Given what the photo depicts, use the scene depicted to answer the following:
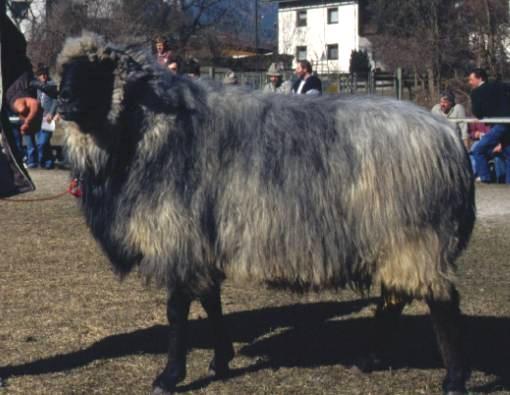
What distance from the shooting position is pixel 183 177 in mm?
5438

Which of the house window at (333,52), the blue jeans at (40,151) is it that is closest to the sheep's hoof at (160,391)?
the blue jeans at (40,151)

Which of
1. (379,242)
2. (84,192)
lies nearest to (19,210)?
(84,192)

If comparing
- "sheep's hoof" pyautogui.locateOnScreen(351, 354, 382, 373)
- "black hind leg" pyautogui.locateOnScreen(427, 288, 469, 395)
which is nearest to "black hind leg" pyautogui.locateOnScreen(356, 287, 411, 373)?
"sheep's hoof" pyautogui.locateOnScreen(351, 354, 382, 373)

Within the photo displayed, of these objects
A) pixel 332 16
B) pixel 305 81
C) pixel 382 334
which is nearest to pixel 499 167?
pixel 305 81

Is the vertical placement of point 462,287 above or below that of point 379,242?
below

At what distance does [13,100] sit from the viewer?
5.61 meters

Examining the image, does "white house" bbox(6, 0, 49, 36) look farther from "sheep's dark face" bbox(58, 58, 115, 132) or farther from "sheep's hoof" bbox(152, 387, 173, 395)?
"sheep's hoof" bbox(152, 387, 173, 395)

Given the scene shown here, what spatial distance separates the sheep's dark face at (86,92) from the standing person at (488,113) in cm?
1260

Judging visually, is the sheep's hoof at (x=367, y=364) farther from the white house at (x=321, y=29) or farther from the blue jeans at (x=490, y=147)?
the white house at (x=321, y=29)

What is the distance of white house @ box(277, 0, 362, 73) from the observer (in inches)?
2749

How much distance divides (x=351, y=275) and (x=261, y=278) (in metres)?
0.49

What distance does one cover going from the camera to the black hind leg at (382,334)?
6023 millimetres

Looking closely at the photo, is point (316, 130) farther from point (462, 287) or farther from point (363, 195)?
point (462, 287)

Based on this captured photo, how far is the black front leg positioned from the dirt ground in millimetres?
113
